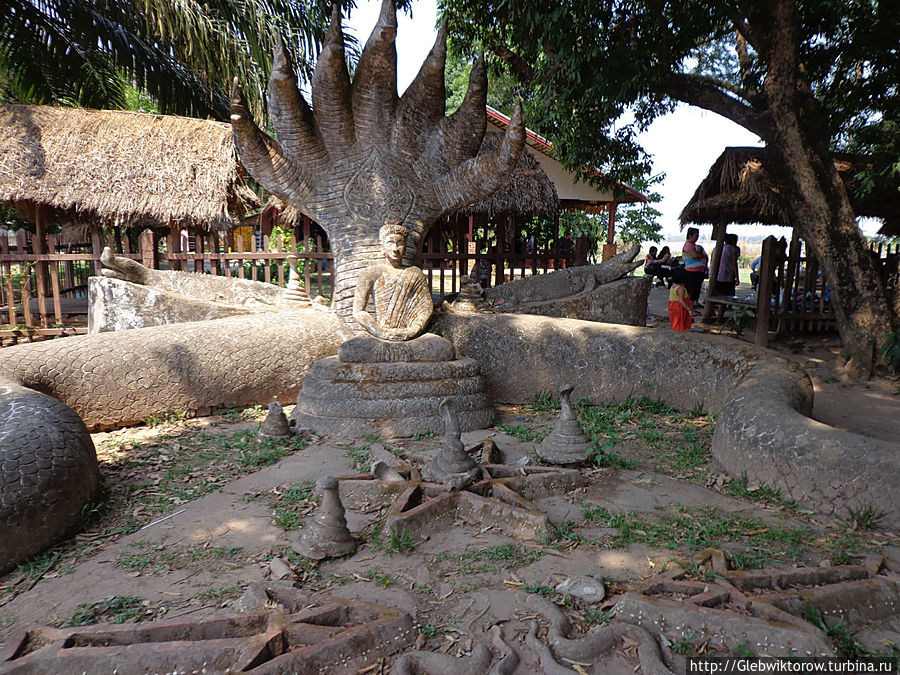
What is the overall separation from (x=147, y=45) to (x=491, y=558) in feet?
36.0

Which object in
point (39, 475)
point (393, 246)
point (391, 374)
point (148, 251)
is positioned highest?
point (393, 246)

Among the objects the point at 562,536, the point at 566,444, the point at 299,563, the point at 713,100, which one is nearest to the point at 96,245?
the point at 299,563

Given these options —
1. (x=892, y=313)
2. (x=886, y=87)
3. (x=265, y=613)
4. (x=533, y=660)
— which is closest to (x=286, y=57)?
(x=265, y=613)

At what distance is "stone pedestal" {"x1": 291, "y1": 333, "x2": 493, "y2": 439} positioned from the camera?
4777mm

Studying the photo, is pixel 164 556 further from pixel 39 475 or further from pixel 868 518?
pixel 868 518

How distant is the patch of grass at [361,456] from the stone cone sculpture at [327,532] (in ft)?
3.47

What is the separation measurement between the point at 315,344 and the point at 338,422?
1.36m

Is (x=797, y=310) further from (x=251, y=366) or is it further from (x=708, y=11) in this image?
(x=251, y=366)

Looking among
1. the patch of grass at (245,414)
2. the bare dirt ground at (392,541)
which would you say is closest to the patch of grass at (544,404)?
the bare dirt ground at (392,541)

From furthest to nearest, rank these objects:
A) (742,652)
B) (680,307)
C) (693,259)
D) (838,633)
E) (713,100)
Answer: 1. (693,259)
2. (680,307)
3. (713,100)
4. (838,633)
5. (742,652)

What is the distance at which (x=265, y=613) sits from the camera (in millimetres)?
2285

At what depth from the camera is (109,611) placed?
2426 mm

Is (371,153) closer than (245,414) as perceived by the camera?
No

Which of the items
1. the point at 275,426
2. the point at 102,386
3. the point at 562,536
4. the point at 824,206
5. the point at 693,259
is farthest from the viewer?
the point at 693,259
